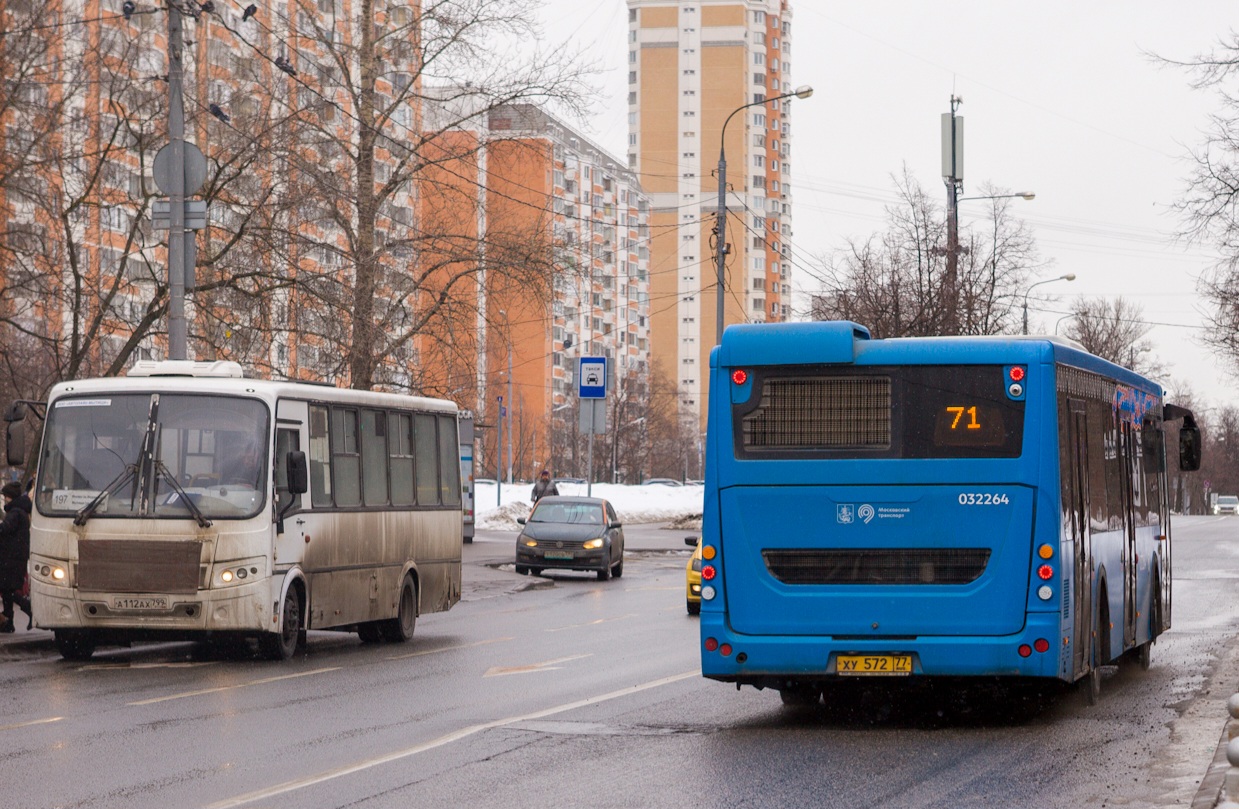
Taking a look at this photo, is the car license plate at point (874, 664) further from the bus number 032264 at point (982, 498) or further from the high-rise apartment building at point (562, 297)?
the high-rise apartment building at point (562, 297)

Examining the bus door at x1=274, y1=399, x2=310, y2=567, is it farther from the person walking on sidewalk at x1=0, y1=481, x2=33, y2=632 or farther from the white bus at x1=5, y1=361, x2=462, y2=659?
the person walking on sidewalk at x1=0, y1=481, x2=33, y2=632

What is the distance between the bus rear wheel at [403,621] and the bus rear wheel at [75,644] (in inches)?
152

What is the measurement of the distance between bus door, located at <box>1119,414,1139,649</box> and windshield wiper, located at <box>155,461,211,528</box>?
8429 millimetres

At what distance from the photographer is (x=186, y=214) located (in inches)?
906

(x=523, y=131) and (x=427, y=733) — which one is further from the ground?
(x=523, y=131)

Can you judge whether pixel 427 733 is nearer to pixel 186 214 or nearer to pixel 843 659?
pixel 843 659

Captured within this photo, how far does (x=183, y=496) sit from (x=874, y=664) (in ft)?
26.7

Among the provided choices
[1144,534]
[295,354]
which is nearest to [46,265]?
[295,354]

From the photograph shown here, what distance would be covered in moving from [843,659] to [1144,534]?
5.84 m

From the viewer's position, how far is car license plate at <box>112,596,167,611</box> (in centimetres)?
1791

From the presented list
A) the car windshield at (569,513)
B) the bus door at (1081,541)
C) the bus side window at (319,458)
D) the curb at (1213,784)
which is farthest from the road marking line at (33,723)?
the car windshield at (569,513)

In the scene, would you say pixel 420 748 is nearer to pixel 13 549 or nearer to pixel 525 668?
pixel 525 668

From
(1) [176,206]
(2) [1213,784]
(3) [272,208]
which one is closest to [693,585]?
(1) [176,206]

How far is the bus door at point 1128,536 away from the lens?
1599 cm
